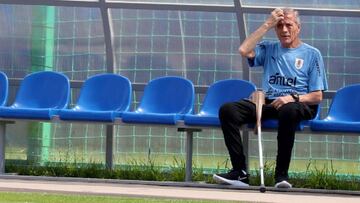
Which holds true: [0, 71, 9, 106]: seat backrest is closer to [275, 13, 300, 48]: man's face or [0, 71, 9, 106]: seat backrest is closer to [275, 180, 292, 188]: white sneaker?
[275, 13, 300, 48]: man's face

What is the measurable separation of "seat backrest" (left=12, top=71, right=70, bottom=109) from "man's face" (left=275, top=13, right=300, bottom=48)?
2.70m

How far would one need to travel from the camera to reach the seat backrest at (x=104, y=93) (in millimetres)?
11656

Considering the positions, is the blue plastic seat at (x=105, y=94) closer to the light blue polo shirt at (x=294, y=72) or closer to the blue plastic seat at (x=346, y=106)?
the light blue polo shirt at (x=294, y=72)

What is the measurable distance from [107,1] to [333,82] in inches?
113

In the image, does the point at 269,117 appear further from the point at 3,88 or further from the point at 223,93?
the point at 3,88

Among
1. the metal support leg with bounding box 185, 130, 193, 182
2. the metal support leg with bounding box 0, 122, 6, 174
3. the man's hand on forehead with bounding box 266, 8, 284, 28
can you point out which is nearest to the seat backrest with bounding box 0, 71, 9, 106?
the metal support leg with bounding box 0, 122, 6, 174

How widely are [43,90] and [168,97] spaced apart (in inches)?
61.1

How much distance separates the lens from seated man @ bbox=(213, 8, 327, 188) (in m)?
10.1

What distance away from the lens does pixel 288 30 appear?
34.6ft

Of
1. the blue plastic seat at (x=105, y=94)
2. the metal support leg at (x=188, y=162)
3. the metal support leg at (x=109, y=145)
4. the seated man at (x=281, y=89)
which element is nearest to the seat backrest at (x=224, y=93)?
the metal support leg at (x=188, y=162)

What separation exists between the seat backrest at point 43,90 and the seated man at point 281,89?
233cm

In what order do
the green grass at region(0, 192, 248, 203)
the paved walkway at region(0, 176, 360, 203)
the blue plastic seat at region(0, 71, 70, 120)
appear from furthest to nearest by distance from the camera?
the blue plastic seat at region(0, 71, 70, 120)
the paved walkway at region(0, 176, 360, 203)
the green grass at region(0, 192, 248, 203)

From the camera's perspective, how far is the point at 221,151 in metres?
12.0

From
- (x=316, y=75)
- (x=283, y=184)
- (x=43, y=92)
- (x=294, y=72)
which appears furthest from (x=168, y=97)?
(x=283, y=184)
